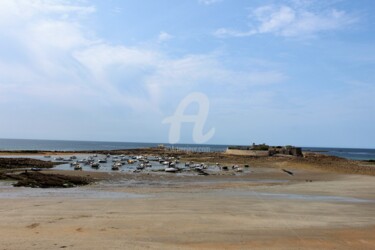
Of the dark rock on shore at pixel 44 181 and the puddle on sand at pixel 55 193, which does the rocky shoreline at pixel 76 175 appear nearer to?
the dark rock on shore at pixel 44 181

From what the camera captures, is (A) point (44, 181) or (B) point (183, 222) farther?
(A) point (44, 181)

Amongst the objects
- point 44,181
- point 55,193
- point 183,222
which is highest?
point 44,181

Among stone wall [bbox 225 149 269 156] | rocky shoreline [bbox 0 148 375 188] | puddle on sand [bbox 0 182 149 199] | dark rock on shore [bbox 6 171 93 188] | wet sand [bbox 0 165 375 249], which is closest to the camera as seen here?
wet sand [bbox 0 165 375 249]

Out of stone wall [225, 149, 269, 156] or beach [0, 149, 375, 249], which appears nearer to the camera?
beach [0, 149, 375, 249]

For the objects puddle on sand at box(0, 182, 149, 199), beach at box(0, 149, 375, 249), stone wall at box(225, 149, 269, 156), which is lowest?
puddle on sand at box(0, 182, 149, 199)

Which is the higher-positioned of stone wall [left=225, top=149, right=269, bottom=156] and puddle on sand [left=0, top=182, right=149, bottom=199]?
stone wall [left=225, top=149, right=269, bottom=156]

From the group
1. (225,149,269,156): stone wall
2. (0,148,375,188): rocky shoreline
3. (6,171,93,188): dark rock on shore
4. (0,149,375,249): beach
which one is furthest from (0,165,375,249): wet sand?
(225,149,269,156): stone wall

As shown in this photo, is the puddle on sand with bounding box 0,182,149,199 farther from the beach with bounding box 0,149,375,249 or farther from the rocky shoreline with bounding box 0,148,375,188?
the rocky shoreline with bounding box 0,148,375,188

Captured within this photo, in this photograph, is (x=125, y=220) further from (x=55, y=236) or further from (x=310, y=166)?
(x=310, y=166)

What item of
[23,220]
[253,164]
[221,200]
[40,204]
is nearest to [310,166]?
[253,164]

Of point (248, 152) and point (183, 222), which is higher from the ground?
point (248, 152)

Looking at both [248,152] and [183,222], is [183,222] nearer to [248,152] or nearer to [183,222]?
[183,222]

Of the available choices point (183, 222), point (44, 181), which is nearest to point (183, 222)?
point (183, 222)

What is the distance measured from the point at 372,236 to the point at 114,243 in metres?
9.23
